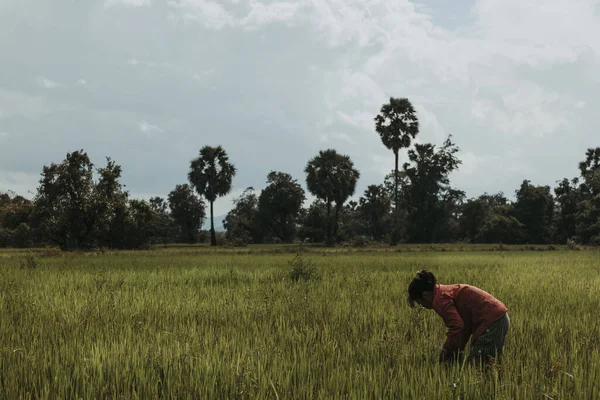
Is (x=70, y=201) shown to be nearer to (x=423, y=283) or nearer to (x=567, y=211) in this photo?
(x=423, y=283)

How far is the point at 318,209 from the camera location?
226ft

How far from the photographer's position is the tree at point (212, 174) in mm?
60719

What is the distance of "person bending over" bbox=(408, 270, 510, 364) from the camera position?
13.4 feet

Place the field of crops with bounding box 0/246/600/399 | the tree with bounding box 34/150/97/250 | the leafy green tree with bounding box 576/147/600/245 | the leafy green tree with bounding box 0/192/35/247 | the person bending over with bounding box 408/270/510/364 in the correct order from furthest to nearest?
the leafy green tree with bounding box 0/192/35/247
the leafy green tree with bounding box 576/147/600/245
the tree with bounding box 34/150/97/250
the person bending over with bounding box 408/270/510/364
the field of crops with bounding box 0/246/600/399

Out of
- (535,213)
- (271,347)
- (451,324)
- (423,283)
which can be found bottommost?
(271,347)

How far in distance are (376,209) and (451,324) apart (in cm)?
7384

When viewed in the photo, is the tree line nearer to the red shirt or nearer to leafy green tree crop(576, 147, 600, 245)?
leafy green tree crop(576, 147, 600, 245)

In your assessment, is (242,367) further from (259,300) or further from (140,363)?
(259,300)

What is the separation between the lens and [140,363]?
4.28 m

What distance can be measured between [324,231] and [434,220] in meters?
17.1

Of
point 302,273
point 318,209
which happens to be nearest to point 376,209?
point 318,209

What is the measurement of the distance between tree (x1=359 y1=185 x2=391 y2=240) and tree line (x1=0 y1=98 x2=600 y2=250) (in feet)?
0.64

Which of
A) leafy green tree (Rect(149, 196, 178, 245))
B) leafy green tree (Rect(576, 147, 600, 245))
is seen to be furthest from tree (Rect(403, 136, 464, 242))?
leafy green tree (Rect(149, 196, 178, 245))

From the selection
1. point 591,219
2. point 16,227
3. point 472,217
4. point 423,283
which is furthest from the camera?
point 472,217
